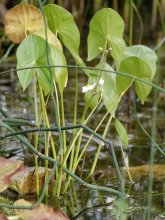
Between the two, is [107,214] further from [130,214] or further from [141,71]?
[141,71]

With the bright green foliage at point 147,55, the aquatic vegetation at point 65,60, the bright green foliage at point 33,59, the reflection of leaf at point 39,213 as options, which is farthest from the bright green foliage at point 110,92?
the reflection of leaf at point 39,213

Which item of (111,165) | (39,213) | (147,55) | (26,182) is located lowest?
(111,165)

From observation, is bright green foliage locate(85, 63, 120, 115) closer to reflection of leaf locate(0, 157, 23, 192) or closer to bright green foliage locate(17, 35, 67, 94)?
bright green foliage locate(17, 35, 67, 94)

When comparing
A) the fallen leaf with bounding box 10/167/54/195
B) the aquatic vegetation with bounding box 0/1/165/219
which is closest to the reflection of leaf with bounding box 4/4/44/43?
the aquatic vegetation with bounding box 0/1/165/219

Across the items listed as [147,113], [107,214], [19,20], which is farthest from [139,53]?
[147,113]

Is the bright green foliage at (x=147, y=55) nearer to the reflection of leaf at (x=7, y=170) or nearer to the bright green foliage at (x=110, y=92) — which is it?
the bright green foliage at (x=110, y=92)

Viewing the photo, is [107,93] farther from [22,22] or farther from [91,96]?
[22,22]

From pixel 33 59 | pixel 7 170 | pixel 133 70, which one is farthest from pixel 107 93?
pixel 7 170
